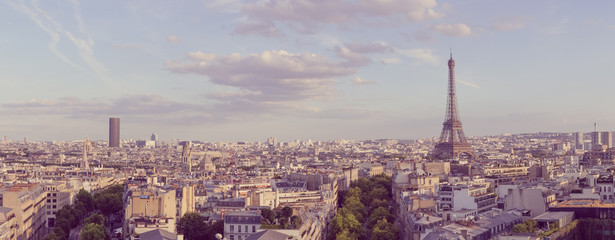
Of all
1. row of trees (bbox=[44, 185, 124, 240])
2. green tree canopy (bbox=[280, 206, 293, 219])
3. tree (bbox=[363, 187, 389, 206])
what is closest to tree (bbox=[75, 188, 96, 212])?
row of trees (bbox=[44, 185, 124, 240])

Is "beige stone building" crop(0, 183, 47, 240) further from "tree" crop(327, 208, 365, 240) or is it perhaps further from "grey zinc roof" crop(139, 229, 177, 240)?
"tree" crop(327, 208, 365, 240)

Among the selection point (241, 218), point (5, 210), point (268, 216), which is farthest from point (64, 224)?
point (268, 216)

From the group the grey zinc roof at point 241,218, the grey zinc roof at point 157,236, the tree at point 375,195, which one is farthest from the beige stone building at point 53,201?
the grey zinc roof at point 157,236

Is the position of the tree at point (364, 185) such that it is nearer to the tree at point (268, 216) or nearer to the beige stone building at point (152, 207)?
the beige stone building at point (152, 207)

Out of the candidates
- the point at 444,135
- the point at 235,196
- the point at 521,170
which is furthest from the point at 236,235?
the point at 444,135

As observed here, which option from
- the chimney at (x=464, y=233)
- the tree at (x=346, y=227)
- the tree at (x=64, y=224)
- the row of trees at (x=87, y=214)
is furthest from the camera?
the tree at (x=64, y=224)

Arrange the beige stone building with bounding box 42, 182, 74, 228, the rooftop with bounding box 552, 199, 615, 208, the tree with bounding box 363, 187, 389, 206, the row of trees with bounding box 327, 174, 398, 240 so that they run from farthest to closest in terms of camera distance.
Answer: the tree with bounding box 363, 187, 389, 206 → the beige stone building with bounding box 42, 182, 74, 228 → the row of trees with bounding box 327, 174, 398, 240 → the rooftop with bounding box 552, 199, 615, 208

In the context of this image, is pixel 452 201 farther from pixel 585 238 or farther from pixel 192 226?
pixel 192 226

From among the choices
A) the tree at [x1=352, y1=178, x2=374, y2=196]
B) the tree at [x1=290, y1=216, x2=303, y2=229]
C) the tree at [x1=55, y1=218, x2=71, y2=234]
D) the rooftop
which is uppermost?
the rooftop
